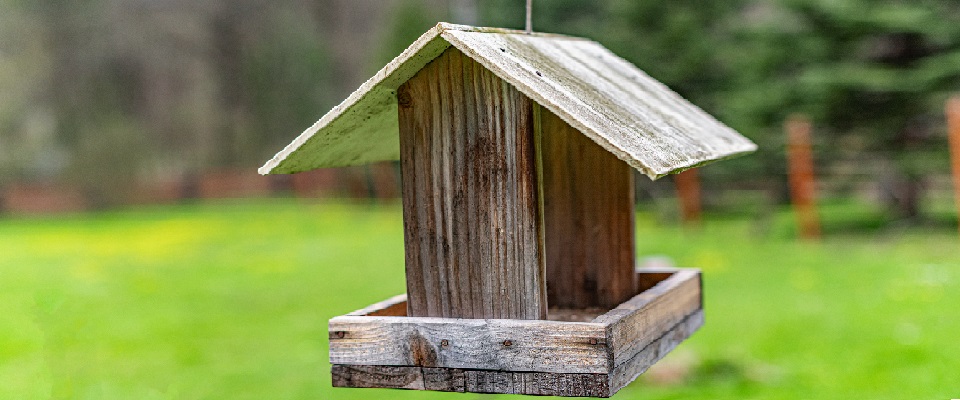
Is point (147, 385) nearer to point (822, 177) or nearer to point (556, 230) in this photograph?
point (556, 230)

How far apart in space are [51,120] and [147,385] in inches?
1257

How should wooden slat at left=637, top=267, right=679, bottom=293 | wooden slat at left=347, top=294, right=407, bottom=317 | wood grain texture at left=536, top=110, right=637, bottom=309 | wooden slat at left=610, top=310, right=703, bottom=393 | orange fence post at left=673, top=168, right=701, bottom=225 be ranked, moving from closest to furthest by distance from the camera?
wooden slat at left=610, top=310, right=703, bottom=393, wooden slat at left=347, top=294, right=407, bottom=317, wood grain texture at left=536, top=110, right=637, bottom=309, wooden slat at left=637, top=267, right=679, bottom=293, orange fence post at left=673, top=168, right=701, bottom=225

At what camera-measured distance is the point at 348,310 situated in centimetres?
1440

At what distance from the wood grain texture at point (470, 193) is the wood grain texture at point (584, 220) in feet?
3.07

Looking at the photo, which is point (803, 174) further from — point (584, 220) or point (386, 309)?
point (386, 309)

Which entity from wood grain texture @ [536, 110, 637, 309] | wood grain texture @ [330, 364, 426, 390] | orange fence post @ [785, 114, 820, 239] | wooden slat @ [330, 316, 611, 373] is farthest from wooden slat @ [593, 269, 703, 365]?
orange fence post @ [785, 114, 820, 239]

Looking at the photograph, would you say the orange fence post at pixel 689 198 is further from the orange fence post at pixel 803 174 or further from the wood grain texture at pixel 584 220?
the wood grain texture at pixel 584 220

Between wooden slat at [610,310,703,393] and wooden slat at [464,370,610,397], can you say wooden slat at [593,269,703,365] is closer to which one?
wooden slat at [610,310,703,393]

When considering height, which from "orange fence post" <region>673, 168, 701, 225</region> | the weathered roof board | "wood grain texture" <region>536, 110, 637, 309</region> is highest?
the weathered roof board

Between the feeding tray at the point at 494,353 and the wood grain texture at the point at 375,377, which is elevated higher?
the feeding tray at the point at 494,353

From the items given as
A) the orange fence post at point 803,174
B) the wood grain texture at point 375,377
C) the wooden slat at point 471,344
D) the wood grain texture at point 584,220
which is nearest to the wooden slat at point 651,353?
the wooden slat at point 471,344

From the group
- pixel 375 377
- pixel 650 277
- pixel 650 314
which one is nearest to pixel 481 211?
pixel 375 377

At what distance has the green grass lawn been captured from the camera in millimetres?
9769

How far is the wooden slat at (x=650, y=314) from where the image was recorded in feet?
13.3
